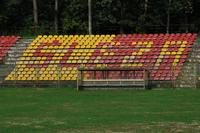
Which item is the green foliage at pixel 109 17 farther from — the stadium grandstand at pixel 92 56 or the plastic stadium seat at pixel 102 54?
the plastic stadium seat at pixel 102 54

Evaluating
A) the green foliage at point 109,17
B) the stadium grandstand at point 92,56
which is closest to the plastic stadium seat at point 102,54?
the stadium grandstand at point 92,56

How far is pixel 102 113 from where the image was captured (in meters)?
16.1

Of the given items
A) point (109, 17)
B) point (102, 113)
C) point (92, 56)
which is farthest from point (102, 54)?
point (109, 17)

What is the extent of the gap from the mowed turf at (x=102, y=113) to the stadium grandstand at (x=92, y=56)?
631 centimetres

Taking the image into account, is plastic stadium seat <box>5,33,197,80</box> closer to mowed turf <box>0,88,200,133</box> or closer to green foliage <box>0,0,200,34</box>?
mowed turf <box>0,88,200,133</box>

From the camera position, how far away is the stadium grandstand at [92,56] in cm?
3048

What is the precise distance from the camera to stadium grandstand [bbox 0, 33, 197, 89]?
30.5m

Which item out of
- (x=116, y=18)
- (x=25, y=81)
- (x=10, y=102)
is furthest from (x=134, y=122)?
(x=116, y=18)

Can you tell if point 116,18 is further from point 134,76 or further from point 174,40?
point 134,76

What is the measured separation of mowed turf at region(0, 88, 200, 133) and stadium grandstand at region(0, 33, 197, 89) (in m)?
6.31

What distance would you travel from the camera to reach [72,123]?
44.2 feet

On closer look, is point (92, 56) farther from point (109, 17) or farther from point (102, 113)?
point (109, 17)

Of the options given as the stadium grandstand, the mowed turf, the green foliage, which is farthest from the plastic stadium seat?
the green foliage

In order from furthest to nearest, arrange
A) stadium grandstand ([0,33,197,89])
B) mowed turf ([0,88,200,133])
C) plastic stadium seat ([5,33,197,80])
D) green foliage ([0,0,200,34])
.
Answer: green foliage ([0,0,200,34]), plastic stadium seat ([5,33,197,80]), stadium grandstand ([0,33,197,89]), mowed turf ([0,88,200,133])
